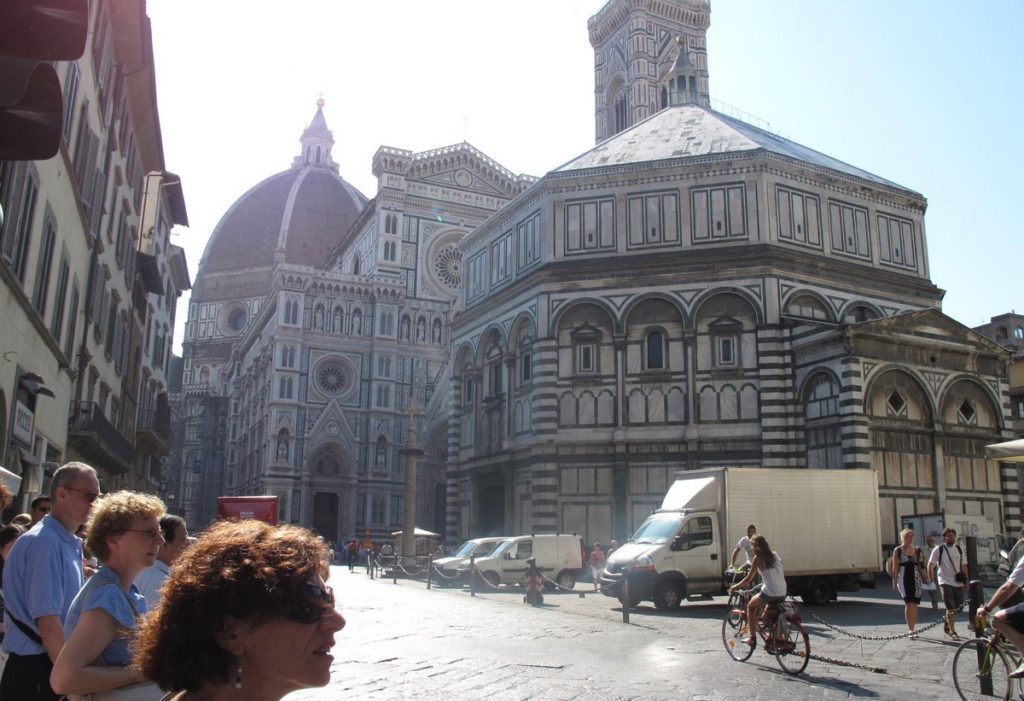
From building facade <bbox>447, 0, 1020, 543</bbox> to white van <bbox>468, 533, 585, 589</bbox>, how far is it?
324 cm

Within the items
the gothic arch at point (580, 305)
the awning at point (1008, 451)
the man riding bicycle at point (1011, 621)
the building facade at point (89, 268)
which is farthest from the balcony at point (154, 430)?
the man riding bicycle at point (1011, 621)

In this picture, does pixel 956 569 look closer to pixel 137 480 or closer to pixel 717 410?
pixel 717 410

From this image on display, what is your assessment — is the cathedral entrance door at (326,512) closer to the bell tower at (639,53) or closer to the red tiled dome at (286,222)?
the bell tower at (639,53)

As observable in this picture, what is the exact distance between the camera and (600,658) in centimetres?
1123

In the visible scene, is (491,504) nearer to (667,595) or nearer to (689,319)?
(689,319)

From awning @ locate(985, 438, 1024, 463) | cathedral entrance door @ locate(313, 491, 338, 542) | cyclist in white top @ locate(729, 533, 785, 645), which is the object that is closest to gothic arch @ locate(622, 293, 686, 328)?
awning @ locate(985, 438, 1024, 463)

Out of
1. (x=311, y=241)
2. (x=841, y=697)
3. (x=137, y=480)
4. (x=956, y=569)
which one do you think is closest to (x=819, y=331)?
(x=956, y=569)

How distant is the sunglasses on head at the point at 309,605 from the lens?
2.43m

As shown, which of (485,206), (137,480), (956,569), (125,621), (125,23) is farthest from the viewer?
(485,206)

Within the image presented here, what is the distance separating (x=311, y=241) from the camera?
94.2 m

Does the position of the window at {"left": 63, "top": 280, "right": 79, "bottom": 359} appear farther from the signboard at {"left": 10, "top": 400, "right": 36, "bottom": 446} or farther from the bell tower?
the bell tower

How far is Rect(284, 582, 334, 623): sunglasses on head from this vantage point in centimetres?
243

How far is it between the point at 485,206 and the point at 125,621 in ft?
201

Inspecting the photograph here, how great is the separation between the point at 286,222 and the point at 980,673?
303ft
